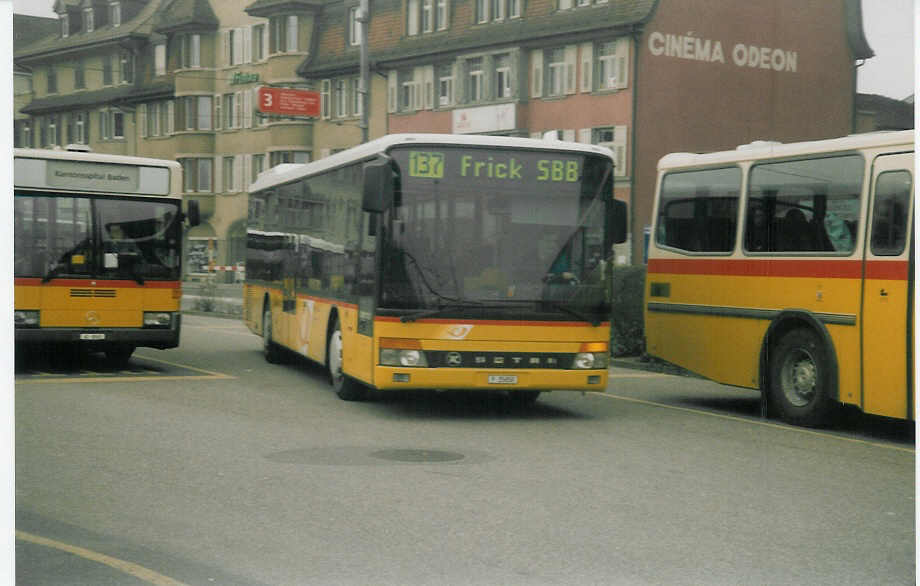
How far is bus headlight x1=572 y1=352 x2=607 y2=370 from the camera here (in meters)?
13.5

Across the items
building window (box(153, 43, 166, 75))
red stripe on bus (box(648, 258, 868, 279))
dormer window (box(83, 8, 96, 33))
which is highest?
building window (box(153, 43, 166, 75))

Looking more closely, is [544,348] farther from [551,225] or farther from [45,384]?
[45,384]

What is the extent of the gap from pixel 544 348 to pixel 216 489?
4.76 meters

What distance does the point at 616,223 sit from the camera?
13680 mm

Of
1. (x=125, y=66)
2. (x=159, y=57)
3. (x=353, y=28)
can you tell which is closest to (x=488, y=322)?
(x=125, y=66)

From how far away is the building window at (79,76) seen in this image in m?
24.2

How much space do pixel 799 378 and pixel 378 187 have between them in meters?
4.41

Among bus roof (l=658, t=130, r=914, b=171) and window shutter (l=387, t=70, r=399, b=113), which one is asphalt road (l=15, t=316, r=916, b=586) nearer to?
bus roof (l=658, t=130, r=914, b=171)

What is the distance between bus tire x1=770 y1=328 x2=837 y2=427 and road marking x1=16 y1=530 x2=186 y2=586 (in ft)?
25.8

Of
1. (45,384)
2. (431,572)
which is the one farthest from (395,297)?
(431,572)

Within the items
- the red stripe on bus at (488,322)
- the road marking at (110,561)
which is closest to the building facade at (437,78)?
the red stripe on bus at (488,322)

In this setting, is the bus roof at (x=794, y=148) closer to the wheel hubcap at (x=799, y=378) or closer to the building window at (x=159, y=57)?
the wheel hubcap at (x=799, y=378)

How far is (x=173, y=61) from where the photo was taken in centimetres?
5819

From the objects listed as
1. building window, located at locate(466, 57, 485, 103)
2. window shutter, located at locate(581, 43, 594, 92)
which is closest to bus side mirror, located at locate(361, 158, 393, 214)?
window shutter, located at locate(581, 43, 594, 92)
